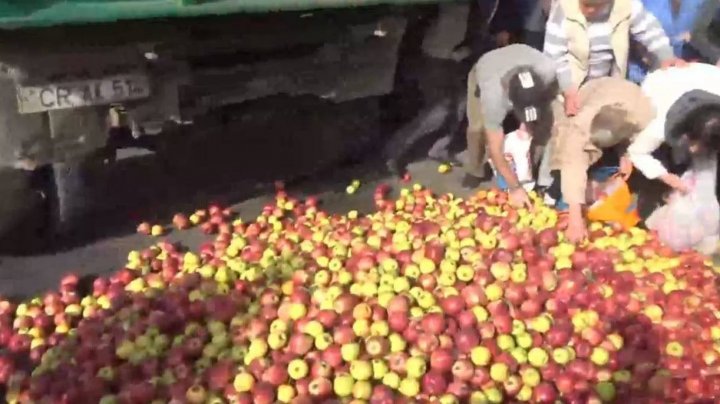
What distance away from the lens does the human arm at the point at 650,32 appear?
4.85 metres

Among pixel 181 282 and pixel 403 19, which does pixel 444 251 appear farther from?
pixel 403 19

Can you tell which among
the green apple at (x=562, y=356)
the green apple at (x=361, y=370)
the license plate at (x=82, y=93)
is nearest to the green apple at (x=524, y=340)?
the green apple at (x=562, y=356)

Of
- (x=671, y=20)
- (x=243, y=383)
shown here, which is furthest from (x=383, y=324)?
(x=671, y=20)

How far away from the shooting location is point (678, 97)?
4352 millimetres

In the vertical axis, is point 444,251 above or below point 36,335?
above

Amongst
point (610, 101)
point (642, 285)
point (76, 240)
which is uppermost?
point (610, 101)

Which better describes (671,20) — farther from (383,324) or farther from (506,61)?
(383,324)

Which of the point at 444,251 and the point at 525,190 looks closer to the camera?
the point at 444,251

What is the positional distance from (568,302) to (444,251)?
661 millimetres

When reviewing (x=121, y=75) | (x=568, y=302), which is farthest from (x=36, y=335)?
(x=568, y=302)

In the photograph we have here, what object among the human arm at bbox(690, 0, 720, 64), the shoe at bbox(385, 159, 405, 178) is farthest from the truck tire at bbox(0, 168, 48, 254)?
the human arm at bbox(690, 0, 720, 64)

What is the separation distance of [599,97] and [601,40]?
0.49 metres

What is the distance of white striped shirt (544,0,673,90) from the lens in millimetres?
4812

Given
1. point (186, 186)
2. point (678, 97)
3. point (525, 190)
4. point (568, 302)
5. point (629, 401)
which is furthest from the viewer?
point (186, 186)
